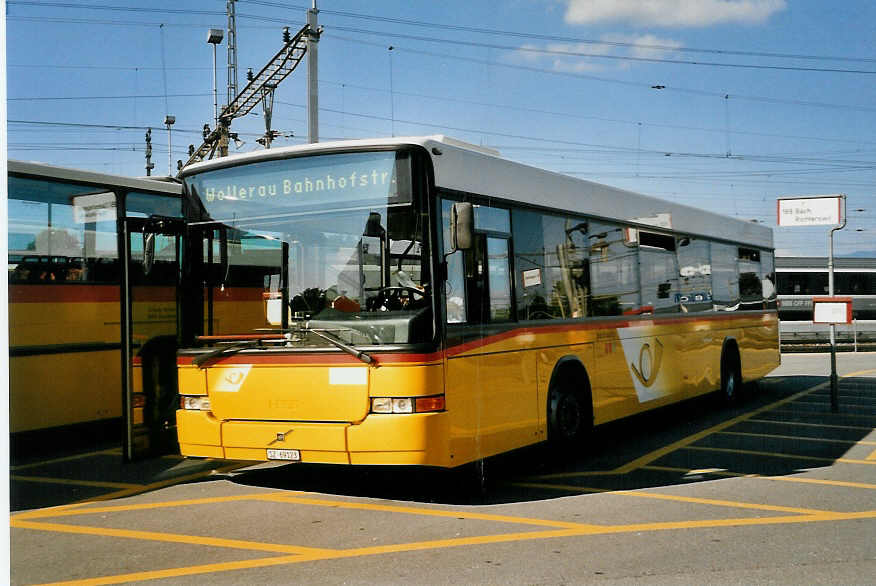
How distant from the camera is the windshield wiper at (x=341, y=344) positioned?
278 inches

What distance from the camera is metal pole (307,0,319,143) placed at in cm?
1948

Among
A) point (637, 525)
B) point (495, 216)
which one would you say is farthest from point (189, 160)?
point (637, 525)

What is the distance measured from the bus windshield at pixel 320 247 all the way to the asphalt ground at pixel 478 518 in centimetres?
149

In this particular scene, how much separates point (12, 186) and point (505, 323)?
18.3ft

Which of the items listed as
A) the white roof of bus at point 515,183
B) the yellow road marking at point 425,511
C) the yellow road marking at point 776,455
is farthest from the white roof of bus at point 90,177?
the yellow road marking at point 776,455

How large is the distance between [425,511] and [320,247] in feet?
7.42

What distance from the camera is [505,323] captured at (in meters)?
8.19

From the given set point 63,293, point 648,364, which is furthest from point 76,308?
point 648,364

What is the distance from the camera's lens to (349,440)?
7.13m

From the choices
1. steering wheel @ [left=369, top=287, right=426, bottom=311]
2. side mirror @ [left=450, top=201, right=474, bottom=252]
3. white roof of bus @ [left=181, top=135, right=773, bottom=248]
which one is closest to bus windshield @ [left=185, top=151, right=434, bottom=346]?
steering wheel @ [left=369, top=287, right=426, bottom=311]

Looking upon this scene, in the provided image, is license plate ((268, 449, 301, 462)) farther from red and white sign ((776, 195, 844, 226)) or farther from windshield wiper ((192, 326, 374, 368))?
red and white sign ((776, 195, 844, 226))

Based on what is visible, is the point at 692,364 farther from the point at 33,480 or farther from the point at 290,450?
the point at 33,480

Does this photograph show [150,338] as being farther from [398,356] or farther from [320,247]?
[398,356]

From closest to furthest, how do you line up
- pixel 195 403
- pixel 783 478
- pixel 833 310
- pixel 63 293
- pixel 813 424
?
pixel 195 403, pixel 783 478, pixel 63 293, pixel 813 424, pixel 833 310
